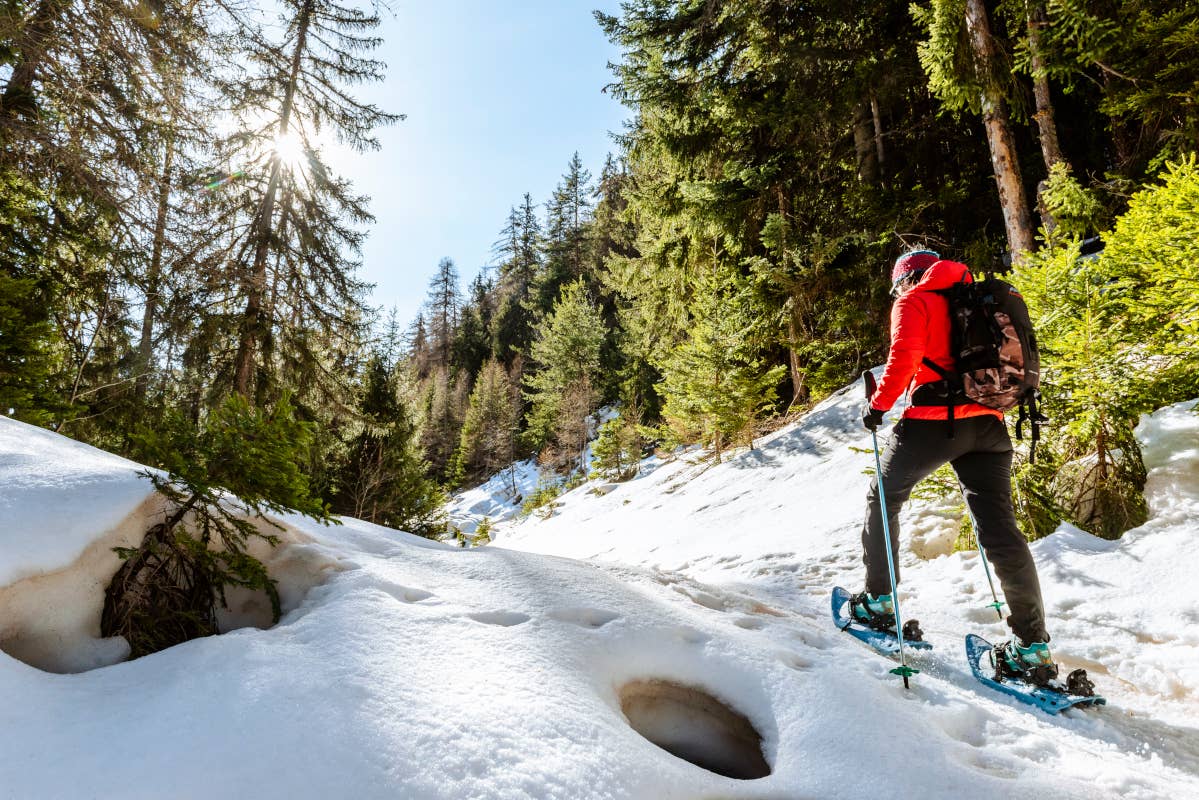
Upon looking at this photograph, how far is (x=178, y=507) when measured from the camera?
2.70 metres

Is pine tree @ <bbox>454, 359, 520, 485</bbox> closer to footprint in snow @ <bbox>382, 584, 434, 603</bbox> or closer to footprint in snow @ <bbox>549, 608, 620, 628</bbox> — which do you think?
footprint in snow @ <bbox>382, 584, 434, 603</bbox>

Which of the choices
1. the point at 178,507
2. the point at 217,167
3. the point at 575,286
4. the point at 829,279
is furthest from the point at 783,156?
the point at 575,286

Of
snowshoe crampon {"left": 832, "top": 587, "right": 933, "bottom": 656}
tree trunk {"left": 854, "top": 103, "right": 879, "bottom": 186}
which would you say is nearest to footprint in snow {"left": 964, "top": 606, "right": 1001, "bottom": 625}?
snowshoe crampon {"left": 832, "top": 587, "right": 933, "bottom": 656}

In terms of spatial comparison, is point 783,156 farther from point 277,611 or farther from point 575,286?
point 575,286

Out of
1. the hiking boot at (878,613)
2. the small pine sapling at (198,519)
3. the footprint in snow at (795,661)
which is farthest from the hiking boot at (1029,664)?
the small pine sapling at (198,519)

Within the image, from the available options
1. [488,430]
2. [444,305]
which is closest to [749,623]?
[488,430]

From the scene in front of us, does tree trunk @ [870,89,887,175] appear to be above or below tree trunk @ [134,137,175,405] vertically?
above

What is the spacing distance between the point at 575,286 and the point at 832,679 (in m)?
34.1

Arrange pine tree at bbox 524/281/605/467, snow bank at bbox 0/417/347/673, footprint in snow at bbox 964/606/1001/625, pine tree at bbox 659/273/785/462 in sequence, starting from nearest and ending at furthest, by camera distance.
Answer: snow bank at bbox 0/417/347/673 < footprint in snow at bbox 964/606/1001/625 < pine tree at bbox 659/273/785/462 < pine tree at bbox 524/281/605/467

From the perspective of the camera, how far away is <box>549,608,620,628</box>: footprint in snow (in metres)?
2.82

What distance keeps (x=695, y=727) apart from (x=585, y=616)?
30.7 inches

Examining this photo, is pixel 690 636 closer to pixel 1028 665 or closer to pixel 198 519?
pixel 1028 665

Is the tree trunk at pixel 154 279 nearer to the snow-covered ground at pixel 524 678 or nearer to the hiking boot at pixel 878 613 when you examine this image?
the snow-covered ground at pixel 524 678

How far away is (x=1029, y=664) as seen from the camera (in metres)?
2.84
